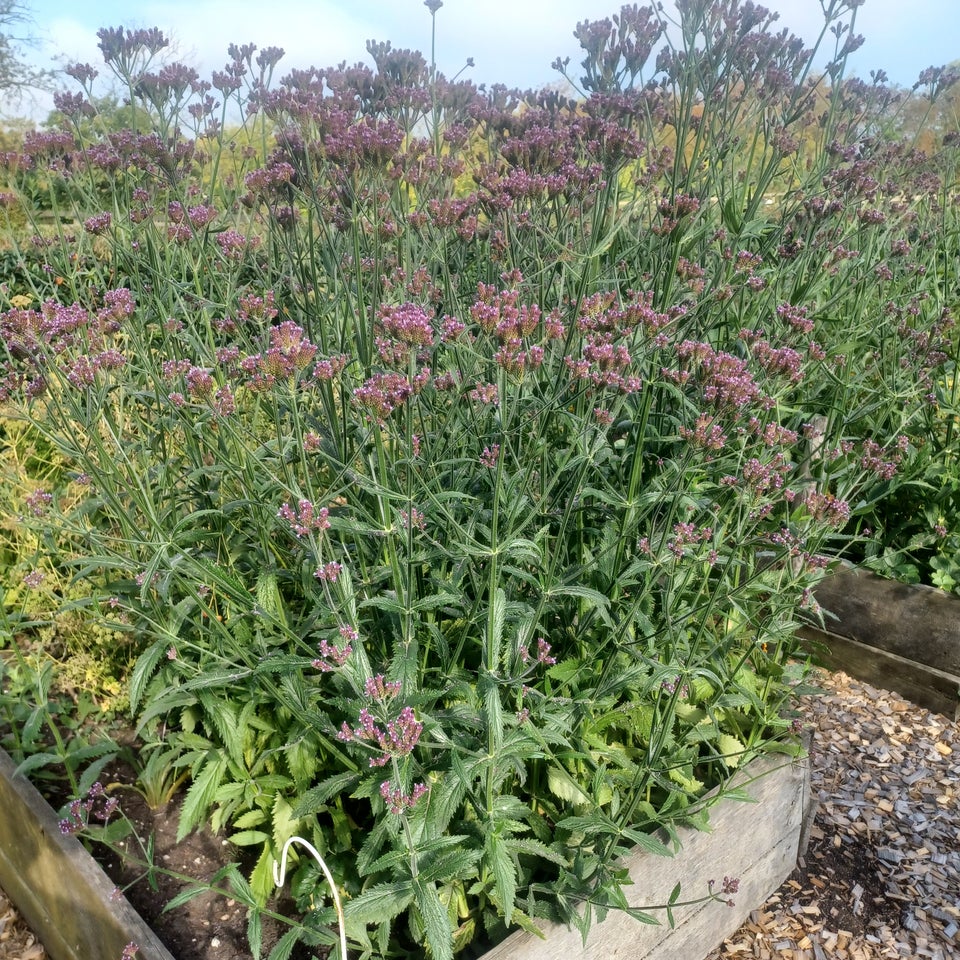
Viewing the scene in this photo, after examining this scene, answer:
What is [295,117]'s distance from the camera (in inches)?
101

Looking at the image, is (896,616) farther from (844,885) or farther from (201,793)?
(201,793)

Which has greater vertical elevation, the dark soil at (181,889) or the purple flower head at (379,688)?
the purple flower head at (379,688)

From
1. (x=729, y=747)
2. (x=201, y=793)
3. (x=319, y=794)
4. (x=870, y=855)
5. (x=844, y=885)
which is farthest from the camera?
(x=870, y=855)

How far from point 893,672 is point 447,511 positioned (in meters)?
3.12

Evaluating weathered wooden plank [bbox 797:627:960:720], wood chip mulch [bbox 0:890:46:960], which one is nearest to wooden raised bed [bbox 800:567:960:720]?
weathered wooden plank [bbox 797:627:960:720]

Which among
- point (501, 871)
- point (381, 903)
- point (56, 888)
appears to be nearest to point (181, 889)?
point (56, 888)

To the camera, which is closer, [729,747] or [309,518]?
[309,518]

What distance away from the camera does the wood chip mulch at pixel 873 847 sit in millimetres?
2764

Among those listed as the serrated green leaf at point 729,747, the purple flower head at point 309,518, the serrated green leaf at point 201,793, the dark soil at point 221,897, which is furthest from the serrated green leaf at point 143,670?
the serrated green leaf at point 729,747

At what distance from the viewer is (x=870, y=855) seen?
309 cm

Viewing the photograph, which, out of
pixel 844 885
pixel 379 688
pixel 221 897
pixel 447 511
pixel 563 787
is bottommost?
pixel 844 885

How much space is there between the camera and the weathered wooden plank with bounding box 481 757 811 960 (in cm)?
224

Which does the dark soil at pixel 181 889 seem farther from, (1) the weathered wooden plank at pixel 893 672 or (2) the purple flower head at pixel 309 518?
(1) the weathered wooden plank at pixel 893 672

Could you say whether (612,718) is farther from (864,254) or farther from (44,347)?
(864,254)
